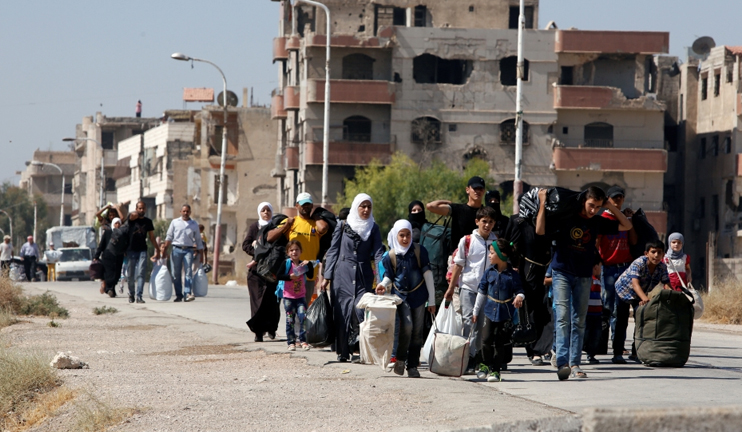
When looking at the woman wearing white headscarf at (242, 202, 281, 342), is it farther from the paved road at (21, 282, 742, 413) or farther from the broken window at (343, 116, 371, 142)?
the broken window at (343, 116, 371, 142)

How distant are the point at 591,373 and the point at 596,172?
154 feet

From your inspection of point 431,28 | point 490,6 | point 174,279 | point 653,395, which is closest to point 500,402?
point 653,395

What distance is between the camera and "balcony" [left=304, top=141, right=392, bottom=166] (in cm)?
5603

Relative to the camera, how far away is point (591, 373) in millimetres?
11047

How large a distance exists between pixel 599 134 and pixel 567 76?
3426 millimetres

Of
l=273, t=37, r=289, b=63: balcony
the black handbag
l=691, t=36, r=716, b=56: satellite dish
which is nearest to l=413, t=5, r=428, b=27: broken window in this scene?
l=273, t=37, r=289, b=63: balcony

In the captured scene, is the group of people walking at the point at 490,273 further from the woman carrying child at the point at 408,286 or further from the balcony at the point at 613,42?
the balcony at the point at 613,42

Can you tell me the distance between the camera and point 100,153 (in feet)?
338

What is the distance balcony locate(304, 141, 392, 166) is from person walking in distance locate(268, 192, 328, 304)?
42.6 m

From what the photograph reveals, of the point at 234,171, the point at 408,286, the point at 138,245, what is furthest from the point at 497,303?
the point at 234,171

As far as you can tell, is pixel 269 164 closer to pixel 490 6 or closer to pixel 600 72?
pixel 490 6

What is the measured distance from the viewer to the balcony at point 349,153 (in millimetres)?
56031

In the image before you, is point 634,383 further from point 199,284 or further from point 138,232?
point 199,284

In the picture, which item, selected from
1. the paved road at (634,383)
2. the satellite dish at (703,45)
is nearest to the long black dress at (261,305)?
the paved road at (634,383)
